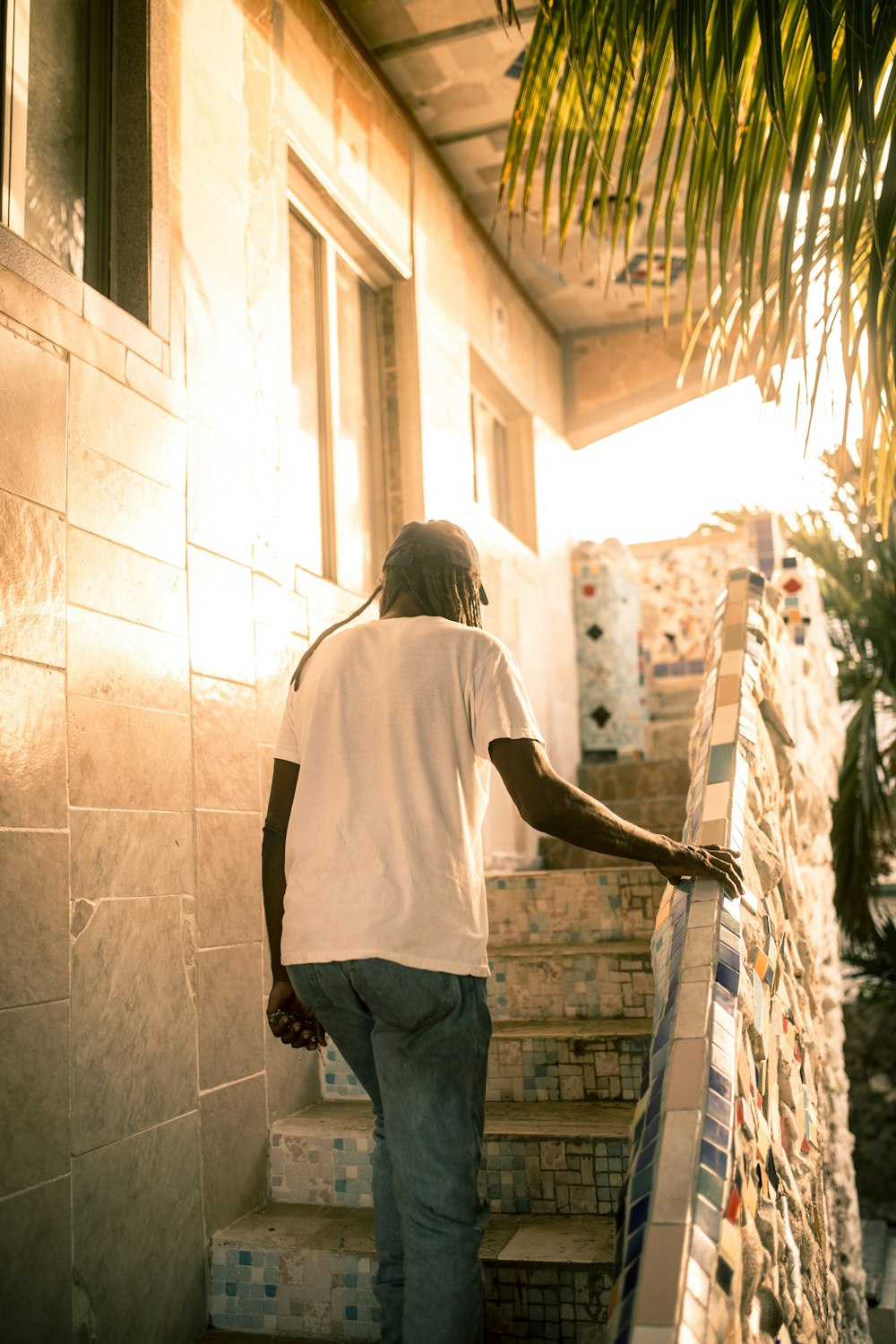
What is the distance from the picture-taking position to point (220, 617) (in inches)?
126

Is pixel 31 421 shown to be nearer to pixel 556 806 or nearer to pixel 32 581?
pixel 32 581

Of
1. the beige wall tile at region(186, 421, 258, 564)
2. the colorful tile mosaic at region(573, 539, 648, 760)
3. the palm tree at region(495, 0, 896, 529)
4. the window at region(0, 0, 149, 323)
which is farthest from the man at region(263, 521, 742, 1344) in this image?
the colorful tile mosaic at region(573, 539, 648, 760)

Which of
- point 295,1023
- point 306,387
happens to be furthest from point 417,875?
point 306,387

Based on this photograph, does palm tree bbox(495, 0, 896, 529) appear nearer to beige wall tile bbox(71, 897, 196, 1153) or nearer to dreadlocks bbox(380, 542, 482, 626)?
dreadlocks bbox(380, 542, 482, 626)

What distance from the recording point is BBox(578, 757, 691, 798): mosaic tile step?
6289 millimetres

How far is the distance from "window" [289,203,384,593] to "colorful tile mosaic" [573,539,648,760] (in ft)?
8.61

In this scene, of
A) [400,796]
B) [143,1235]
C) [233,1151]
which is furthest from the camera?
[233,1151]

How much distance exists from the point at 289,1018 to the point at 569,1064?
1.18 meters

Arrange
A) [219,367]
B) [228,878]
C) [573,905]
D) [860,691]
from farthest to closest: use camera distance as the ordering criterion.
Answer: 1. [860,691]
2. [573,905]
3. [219,367]
4. [228,878]

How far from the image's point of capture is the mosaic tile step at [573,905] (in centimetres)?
367

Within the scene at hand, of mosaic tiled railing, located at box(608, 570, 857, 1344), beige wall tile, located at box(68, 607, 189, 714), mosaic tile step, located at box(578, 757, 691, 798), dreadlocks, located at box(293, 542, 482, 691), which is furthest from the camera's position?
mosaic tile step, located at box(578, 757, 691, 798)

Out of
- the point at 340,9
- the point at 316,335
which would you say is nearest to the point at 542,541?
the point at 316,335

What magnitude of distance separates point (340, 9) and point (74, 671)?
3.38 meters

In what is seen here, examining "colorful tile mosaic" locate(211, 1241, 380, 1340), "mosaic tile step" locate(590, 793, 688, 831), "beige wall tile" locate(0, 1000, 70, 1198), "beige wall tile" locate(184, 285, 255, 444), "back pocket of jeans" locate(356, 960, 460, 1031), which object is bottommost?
"colorful tile mosaic" locate(211, 1241, 380, 1340)
